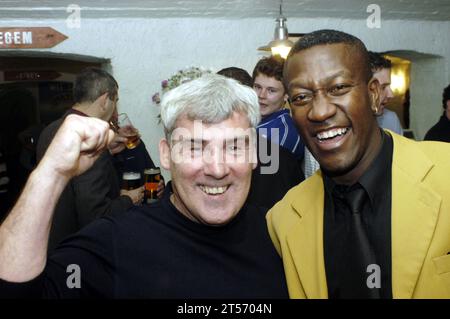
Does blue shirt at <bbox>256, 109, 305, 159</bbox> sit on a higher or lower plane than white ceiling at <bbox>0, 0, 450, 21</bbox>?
lower

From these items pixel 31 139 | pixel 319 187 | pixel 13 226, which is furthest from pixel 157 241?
pixel 31 139

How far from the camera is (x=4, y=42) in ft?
14.8

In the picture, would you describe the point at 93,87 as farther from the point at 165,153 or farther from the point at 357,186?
the point at 357,186

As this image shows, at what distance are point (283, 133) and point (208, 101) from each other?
1.32 m

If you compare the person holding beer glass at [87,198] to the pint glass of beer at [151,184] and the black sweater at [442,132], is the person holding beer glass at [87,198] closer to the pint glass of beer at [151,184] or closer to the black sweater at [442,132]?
the pint glass of beer at [151,184]

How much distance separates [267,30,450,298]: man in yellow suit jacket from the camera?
128cm

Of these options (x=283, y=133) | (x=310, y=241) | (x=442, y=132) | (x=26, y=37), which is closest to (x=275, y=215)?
(x=310, y=241)

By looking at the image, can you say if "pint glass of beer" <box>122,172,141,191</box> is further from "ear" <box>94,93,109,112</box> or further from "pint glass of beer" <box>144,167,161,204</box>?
"ear" <box>94,93,109,112</box>

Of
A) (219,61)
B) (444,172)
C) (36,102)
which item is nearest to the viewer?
(444,172)

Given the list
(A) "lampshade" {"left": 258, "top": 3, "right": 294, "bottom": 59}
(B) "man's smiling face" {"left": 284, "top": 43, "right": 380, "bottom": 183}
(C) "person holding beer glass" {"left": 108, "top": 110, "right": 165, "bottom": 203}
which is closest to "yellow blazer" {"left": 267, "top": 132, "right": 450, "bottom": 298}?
(B) "man's smiling face" {"left": 284, "top": 43, "right": 380, "bottom": 183}

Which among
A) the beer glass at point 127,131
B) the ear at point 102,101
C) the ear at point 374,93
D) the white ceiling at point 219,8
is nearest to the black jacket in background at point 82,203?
the ear at point 102,101

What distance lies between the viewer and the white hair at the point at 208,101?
1.28 m

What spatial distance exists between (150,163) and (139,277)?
201 centimetres
